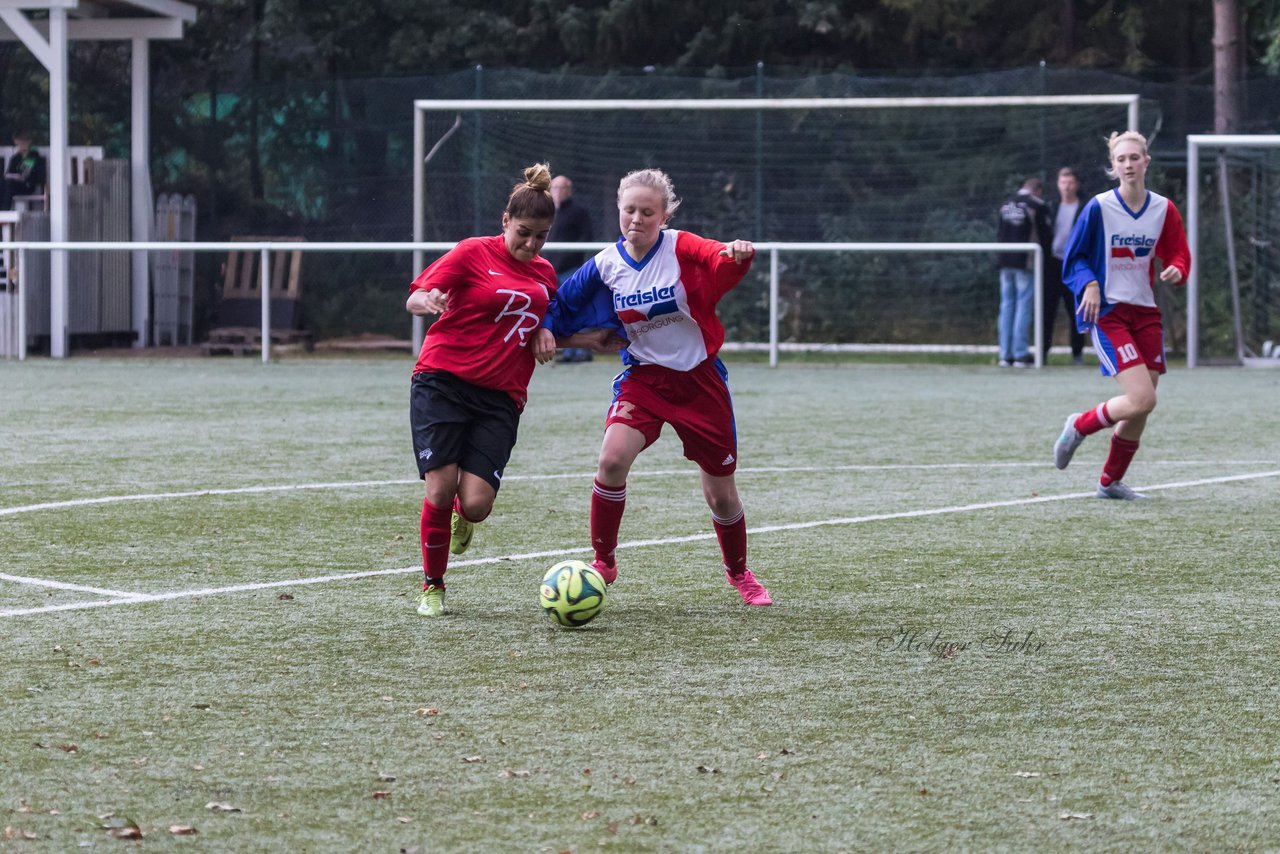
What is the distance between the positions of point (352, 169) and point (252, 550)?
45.5ft

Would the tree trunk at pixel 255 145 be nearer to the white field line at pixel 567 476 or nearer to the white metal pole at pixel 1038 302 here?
the white metal pole at pixel 1038 302

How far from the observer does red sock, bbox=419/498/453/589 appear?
5.64 meters

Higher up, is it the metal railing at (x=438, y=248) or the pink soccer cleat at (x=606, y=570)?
the metal railing at (x=438, y=248)

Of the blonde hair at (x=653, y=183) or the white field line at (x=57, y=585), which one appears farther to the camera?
the white field line at (x=57, y=585)

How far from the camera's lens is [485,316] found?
19.0 ft

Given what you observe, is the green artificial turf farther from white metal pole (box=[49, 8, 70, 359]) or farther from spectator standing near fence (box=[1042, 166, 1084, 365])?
white metal pole (box=[49, 8, 70, 359])

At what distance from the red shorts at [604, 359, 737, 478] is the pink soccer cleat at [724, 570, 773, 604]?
356mm

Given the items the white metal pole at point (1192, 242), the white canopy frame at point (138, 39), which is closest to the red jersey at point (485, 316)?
the white metal pole at point (1192, 242)

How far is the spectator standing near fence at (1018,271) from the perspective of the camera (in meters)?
17.3

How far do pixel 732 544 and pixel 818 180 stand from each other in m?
14.1

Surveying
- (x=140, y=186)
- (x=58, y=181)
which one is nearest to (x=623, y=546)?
(x=58, y=181)

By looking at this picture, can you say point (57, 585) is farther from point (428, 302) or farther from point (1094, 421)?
point (1094, 421)

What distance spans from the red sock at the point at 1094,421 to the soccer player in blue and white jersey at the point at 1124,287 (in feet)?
0.05

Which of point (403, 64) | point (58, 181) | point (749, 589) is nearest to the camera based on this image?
point (749, 589)
